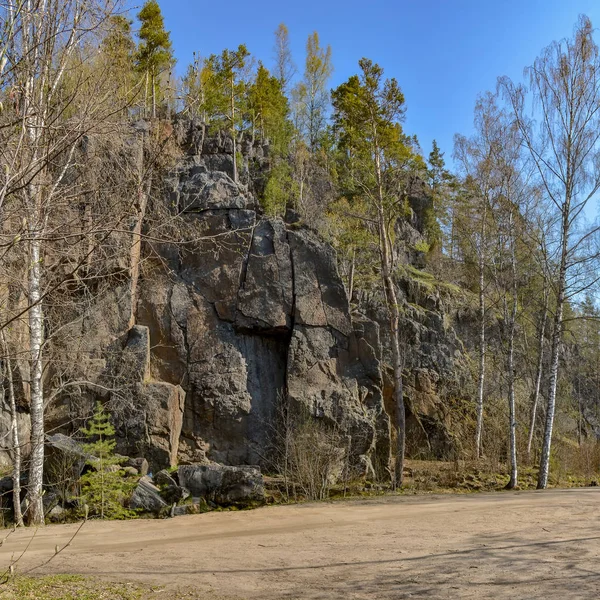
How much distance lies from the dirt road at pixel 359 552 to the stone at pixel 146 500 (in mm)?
1208

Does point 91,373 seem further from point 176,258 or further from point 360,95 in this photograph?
point 360,95

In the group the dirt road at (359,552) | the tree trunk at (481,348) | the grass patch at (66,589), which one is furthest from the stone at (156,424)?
the tree trunk at (481,348)

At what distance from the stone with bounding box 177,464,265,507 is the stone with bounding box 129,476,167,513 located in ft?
3.90

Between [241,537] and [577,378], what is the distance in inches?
1176

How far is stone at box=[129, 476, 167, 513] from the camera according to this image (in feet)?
40.5

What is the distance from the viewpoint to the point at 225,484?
13.7 metres

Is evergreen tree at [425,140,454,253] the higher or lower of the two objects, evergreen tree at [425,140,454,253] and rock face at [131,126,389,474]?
the higher

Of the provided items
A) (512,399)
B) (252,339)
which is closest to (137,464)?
(252,339)

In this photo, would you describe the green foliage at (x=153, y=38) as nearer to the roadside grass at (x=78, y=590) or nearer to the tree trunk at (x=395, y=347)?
the tree trunk at (x=395, y=347)

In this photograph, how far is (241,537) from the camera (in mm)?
8695

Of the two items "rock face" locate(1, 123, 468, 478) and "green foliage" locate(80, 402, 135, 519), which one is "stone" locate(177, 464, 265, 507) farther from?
"rock face" locate(1, 123, 468, 478)

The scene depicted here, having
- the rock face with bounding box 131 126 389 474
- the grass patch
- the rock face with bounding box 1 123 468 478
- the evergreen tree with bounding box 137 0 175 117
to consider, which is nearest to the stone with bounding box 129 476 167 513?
the rock face with bounding box 1 123 468 478

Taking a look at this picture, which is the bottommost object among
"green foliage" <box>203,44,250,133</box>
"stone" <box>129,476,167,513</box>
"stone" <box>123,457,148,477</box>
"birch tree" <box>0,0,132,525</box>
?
"stone" <box>129,476,167,513</box>

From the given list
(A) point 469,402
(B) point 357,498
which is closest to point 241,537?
(B) point 357,498
